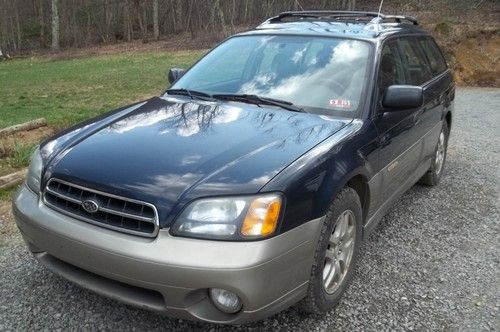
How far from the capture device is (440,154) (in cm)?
550

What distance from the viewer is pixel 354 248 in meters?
3.25

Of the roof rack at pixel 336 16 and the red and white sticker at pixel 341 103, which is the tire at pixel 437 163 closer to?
the roof rack at pixel 336 16

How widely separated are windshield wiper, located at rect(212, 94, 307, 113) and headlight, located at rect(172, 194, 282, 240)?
1154mm

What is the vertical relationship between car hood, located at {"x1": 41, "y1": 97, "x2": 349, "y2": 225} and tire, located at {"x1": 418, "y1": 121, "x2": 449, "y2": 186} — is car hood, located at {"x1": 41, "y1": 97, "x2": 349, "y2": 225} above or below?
above

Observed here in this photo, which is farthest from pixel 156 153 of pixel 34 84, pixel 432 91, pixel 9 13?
pixel 9 13

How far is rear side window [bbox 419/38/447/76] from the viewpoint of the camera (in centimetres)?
497

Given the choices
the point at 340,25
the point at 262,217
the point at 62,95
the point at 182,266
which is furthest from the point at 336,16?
the point at 62,95

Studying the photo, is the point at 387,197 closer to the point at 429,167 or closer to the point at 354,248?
the point at 354,248

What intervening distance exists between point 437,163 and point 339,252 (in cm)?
279

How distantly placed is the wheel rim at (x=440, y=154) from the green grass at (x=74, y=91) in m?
5.09

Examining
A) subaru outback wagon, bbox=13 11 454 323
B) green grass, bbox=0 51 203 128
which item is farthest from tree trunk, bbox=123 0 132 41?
subaru outback wagon, bbox=13 11 454 323

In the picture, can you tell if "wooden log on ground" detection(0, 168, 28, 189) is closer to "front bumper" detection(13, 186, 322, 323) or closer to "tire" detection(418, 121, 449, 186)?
"front bumper" detection(13, 186, 322, 323)

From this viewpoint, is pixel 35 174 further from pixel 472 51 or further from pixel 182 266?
pixel 472 51

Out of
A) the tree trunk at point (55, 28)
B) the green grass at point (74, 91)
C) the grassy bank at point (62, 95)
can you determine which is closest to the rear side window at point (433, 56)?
the grassy bank at point (62, 95)
